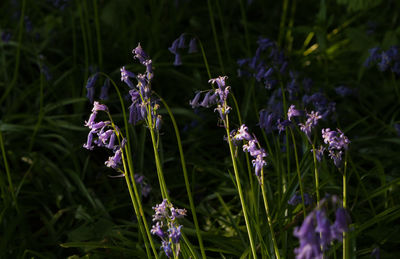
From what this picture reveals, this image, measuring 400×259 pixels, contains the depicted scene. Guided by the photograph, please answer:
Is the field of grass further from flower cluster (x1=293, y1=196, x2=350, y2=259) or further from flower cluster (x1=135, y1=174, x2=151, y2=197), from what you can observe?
flower cluster (x1=293, y1=196, x2=350, y2=259)

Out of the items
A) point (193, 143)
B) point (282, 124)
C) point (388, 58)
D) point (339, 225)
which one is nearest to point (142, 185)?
point (193, 143)

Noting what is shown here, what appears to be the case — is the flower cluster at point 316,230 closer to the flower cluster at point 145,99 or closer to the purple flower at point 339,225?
the purple flower at point 339,225

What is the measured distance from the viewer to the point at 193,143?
4.03 meters

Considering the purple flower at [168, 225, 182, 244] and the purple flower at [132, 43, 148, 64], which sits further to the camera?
the purple flower at [132, 43, 148, 64]

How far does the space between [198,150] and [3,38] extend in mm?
2071

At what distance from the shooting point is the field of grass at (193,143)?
2.50 metres

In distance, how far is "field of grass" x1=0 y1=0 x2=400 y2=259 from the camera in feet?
8.20

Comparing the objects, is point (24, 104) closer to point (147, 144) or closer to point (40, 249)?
point (147, 144)

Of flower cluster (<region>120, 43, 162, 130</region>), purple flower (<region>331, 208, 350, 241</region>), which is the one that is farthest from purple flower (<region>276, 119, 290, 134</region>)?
purple flower (<region>331, 208, 350, 241</region>)

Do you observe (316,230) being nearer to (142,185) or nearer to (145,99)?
(145,99)

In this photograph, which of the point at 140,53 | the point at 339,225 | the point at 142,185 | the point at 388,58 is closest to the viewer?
the point at 339,225

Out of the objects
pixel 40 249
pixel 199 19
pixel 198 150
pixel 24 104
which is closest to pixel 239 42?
pixel 199 19

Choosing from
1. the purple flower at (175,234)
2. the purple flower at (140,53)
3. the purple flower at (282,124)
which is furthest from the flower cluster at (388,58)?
the purple flower at (175,234)

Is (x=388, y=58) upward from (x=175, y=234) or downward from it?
upward
